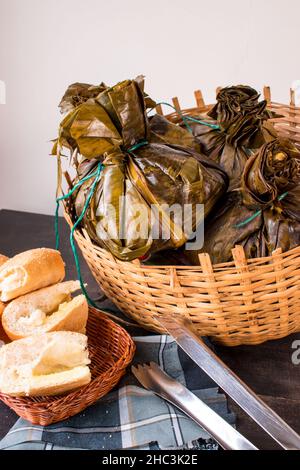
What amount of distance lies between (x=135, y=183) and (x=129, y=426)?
0.94 feet

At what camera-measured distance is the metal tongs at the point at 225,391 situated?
56cm

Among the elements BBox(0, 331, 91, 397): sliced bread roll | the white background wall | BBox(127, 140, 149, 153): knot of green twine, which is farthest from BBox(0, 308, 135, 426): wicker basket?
the white background wall

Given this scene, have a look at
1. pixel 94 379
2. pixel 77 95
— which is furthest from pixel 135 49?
pixel 94 379

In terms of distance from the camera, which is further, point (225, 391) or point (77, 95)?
point (77, 95)

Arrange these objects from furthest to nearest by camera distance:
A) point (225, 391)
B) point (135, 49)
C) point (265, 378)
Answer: point (135, 49) → point (265, 378) → point (225, 391)

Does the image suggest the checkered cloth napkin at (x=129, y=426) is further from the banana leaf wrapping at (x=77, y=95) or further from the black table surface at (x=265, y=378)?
the banana leaf wrapping at (x=77, y=95)

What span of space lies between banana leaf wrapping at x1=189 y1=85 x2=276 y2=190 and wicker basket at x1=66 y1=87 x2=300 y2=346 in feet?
0.48

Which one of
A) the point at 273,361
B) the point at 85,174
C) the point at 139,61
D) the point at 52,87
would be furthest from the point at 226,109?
the point at 52,87

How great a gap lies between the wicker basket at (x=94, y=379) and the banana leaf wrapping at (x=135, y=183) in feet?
0.42

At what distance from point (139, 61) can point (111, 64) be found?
0.07 metres

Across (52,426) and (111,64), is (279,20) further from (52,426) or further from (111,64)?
(52,426)

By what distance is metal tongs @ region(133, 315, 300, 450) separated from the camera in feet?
1.84

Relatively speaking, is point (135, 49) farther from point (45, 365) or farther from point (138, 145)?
point (45, 365)

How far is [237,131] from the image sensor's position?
790 millimetres
